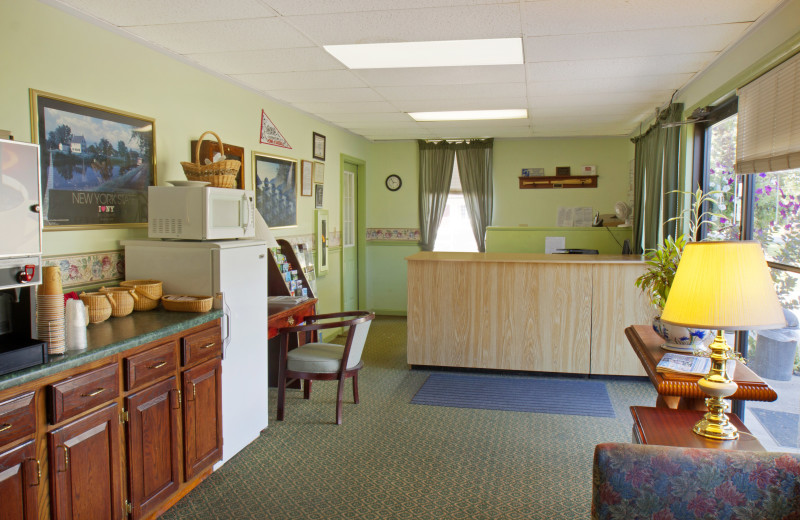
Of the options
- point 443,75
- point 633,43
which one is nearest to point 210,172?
point 443,75

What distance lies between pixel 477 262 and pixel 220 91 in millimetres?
2459

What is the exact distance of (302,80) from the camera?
4285 millimetres

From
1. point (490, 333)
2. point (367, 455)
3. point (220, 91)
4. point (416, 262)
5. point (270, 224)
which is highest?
point (220, 91)

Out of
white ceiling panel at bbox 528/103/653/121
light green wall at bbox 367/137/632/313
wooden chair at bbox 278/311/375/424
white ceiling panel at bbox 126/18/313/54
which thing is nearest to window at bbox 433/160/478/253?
light green wall at bbox 367/137/632/313

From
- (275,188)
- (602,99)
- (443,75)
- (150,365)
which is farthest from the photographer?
(275,188)

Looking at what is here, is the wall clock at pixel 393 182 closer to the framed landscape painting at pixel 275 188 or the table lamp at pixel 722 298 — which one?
the framed landscape painting at pixel 275 188

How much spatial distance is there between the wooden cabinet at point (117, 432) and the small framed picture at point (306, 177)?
2.76 metres

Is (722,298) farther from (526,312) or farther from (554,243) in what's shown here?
(554,243)

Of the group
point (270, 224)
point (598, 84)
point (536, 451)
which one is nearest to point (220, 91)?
point (270, 224)

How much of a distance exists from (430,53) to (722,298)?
7.89 feet

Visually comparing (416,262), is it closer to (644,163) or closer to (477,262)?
(477,262)

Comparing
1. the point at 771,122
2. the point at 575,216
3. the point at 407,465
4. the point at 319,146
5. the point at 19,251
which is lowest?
the point at 407,465

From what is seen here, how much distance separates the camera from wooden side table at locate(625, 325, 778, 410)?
7.11 ft

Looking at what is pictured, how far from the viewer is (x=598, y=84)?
4.36m
